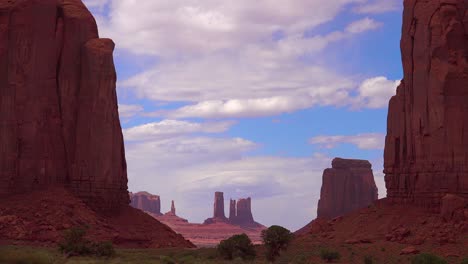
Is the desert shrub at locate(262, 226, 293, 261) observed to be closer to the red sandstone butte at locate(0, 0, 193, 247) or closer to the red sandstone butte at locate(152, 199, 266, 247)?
the red sandstone butte at locate(0, 0, 193, 247)

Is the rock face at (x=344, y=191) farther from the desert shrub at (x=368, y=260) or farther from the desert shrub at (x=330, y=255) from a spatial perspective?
the desert shrub at (x=368, y=260)


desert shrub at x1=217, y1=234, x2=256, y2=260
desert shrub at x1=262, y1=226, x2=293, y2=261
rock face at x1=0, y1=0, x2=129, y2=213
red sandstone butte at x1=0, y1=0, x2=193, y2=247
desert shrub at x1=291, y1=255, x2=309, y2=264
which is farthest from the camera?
Result: rock face at x1=0, y1=0, x2=129, y2=213

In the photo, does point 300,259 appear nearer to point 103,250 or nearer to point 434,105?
point 103,250

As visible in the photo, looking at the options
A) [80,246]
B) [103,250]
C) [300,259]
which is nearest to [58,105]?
[80,246]

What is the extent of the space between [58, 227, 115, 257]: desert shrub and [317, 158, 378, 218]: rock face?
6634cm

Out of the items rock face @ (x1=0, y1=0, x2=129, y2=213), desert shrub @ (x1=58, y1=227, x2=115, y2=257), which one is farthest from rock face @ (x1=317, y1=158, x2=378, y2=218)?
desert shrub @ (x1=58, y1=227, x2=115, y2=257)

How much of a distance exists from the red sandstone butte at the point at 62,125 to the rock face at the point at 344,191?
54.3m

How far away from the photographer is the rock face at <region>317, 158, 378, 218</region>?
112938 mm

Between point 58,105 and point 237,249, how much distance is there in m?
17.0

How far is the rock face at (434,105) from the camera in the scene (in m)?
57.5

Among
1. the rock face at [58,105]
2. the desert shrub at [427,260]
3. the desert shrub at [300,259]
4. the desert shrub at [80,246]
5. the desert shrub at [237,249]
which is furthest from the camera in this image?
the rock face at [58,105]

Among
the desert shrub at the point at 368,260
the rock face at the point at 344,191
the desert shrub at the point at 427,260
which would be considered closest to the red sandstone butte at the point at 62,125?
the desert shrub at the point at 368,260

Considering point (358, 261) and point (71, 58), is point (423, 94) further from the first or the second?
point (71, 58)

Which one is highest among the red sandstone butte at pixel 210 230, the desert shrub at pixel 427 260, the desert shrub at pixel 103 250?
the red sandstone butte at pixel 210 230
